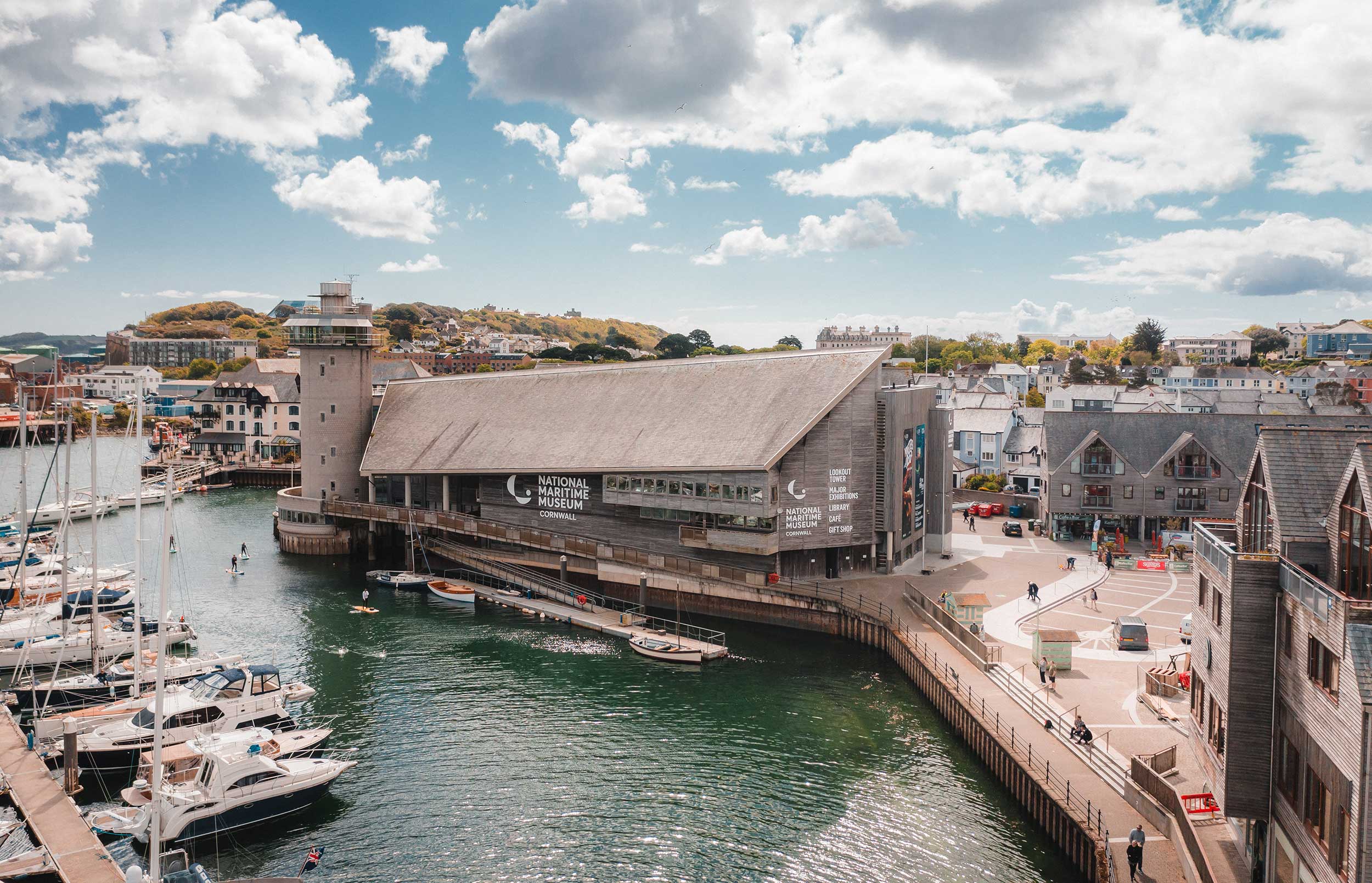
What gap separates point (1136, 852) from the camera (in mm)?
26219

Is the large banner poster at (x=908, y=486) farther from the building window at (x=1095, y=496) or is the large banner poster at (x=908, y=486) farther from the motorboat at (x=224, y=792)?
the motorboat at (x=224, y=792)

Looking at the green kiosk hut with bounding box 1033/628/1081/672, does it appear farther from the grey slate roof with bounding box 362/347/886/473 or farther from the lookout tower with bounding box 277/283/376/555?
the lookout tower with bounding box 277/283/376/555

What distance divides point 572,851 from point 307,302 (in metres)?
65.1

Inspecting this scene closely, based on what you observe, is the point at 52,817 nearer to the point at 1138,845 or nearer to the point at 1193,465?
the point at 1138,845

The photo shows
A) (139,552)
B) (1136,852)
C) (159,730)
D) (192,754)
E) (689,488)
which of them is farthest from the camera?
(689,488)

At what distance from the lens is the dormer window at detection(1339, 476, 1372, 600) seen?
21578 millimetres

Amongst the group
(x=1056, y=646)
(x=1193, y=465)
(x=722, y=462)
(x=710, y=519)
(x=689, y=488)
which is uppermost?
(x=722, y=462)

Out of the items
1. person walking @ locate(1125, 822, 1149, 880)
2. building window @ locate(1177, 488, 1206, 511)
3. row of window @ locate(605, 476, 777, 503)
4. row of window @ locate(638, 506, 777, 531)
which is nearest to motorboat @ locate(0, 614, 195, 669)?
row of window @ locate(605, 476, 777, 503)

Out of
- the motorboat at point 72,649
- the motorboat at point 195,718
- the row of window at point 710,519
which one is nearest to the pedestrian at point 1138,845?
the row of window at point 710,519

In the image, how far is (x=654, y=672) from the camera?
Result: 48.3m

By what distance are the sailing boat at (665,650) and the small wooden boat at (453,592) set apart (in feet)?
47.1

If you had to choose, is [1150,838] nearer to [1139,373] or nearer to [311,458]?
[311,458]

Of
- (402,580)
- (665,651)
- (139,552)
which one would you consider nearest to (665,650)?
(665,651)

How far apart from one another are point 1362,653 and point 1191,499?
56.2m
